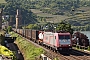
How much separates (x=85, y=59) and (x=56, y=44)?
24.5ft

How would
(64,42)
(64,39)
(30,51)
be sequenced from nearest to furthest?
(64,42) → (64,39) → (30,51)

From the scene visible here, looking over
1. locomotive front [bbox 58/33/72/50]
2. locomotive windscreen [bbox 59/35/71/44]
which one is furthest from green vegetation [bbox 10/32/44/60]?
locomotive windscreen [bbox 59/35/71/44]

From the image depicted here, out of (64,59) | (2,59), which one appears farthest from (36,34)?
(2,59)

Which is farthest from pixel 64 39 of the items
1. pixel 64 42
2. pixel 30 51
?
pixel 30 51

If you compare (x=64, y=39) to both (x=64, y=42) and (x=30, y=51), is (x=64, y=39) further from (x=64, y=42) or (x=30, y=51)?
(x=30, y=51)

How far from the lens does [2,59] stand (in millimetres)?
23984

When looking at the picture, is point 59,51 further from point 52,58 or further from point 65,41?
point 52,58

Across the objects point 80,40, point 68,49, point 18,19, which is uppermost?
point 68,49

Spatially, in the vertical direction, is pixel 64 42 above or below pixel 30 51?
above

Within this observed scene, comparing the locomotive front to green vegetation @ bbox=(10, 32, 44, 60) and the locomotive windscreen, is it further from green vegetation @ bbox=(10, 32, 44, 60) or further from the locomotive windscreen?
green vegetation @ bbox=(10, 32, 44, 60)

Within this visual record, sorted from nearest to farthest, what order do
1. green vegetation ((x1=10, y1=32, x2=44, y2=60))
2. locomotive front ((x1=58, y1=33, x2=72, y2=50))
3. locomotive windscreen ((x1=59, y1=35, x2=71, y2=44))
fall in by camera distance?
locomotive front ((x1=58, y1=33, x2=72, y2=50)), locomotive windscreen ((x1=59, y1=35, x2=71, y2=44)), green vegetation ((x1=10, y1=32, x2=44, y2=60))

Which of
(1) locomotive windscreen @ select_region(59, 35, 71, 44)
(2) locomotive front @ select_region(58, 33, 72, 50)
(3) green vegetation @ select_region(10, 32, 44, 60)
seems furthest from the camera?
(3) green vegetation @ select_region(10, 32, 44, 60)

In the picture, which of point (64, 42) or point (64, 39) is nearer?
point (64, 42)

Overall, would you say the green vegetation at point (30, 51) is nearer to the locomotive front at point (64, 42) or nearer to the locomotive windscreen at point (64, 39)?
the locomotive front at point (64, 42)
